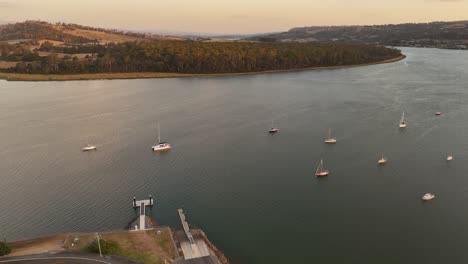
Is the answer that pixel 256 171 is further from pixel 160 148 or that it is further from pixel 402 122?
pixel 402 122

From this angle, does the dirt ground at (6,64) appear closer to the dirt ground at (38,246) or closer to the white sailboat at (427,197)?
the dirt ground at (38,246)

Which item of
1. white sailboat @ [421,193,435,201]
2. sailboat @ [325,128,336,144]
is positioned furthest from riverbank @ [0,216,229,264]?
sailboat @ [325,128,336,144]

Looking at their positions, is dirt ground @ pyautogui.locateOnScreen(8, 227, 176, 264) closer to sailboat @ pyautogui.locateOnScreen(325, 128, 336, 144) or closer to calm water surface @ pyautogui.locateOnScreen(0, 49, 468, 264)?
calm water surface @ pyautogui.locateOnScreen(0, 49, 468, 264)

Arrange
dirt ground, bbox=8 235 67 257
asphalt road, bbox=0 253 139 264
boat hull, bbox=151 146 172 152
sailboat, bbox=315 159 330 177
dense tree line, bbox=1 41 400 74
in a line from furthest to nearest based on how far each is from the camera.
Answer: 1. dense tree line, bbox=1 41 400 74
2. boat hull, bbox=151 146 172 152
3. sailboat, bbox=315 159 330 177
4. dirt ground, bbox=8 235 67 257
5. asphalt road, bbox=0 253 139 264

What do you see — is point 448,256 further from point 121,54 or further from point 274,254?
point 121,54

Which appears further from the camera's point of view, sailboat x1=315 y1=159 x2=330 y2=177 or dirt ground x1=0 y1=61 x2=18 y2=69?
dirt ground x1=0 y1=61 x2=18 y2=69

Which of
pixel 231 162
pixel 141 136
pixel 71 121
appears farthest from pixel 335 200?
pixel 71 121

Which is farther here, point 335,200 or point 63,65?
point 63,65

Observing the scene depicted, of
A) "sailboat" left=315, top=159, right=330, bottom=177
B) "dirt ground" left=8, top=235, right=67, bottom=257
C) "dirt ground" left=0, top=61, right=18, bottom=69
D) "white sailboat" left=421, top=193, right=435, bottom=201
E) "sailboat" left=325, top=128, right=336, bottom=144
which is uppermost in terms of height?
"dirt ground" left=0, top=61, right=18, bottom=69
